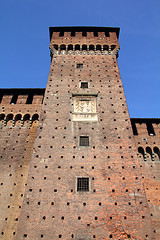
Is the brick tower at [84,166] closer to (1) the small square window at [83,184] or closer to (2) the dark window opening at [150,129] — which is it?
(1) the small square window at [83,184]

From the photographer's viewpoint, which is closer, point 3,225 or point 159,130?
point 3,225

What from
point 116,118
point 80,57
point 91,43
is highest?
point 91,43

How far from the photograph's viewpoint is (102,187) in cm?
923

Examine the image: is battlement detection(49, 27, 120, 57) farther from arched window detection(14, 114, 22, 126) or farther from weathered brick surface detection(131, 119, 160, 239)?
weathered brick surface detection(131, 119, 160, 239)

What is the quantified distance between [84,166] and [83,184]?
0.85 meters

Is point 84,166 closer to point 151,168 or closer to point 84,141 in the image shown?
point 84,141

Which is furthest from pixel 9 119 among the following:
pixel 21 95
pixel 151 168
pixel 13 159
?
pixel 151 168

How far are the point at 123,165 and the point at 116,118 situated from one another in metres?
2.86

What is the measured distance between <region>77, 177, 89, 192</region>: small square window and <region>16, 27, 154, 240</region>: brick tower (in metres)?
0.04

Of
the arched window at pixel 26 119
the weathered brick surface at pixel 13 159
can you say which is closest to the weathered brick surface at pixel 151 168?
the weathered brick surface at pixel 13 159

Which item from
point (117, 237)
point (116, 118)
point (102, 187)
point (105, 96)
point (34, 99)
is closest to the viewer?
point (117, 237)

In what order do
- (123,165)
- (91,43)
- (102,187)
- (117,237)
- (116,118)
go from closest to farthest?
1. (117,237)
2. (102,187)
3. (123,165)
4. (116,118)
5. (91,43)

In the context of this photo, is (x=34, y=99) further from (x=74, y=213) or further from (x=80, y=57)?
(x=74, y=213)

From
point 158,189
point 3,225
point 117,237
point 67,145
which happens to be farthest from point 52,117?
point 158,189
